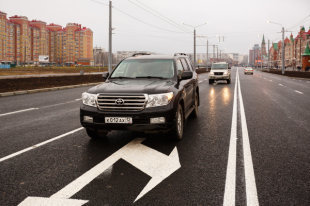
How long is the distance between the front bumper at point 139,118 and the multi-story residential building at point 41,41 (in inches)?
5604

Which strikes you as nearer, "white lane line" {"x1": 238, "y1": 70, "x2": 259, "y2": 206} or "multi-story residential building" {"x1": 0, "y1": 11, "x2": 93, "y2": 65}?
"white lane line" {"x1": 238, "y1": 70, "x2": 259, "y2": 206}

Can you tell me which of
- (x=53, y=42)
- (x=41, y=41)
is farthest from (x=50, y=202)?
(x=53, y=42)

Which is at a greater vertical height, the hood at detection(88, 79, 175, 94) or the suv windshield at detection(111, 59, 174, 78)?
the suv windshield at detection(111, 59, 174, 78)

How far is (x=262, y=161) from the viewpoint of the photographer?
4613 mm

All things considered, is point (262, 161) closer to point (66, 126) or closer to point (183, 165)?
point (183, 165)

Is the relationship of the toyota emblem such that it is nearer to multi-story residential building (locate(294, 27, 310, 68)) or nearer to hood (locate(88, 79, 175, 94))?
hood (locate(88, 79, 175, 94))

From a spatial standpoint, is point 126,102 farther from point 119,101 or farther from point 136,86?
point 136,86

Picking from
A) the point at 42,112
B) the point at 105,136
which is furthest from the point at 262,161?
the point at 42,112

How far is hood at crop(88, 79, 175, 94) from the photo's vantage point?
5.27 meters

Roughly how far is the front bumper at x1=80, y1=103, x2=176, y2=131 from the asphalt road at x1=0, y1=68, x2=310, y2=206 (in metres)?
0.41

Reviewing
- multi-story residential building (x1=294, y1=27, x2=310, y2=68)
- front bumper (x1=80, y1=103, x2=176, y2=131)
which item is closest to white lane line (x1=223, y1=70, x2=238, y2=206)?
front bumper (x1=80, y1=103, x2=176, y2=131)

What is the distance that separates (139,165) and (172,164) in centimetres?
49

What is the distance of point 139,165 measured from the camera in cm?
442

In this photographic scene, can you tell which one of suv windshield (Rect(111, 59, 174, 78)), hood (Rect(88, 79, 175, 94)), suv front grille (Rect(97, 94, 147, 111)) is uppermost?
suv windshield (Rect(111, 59, 174, 78))
